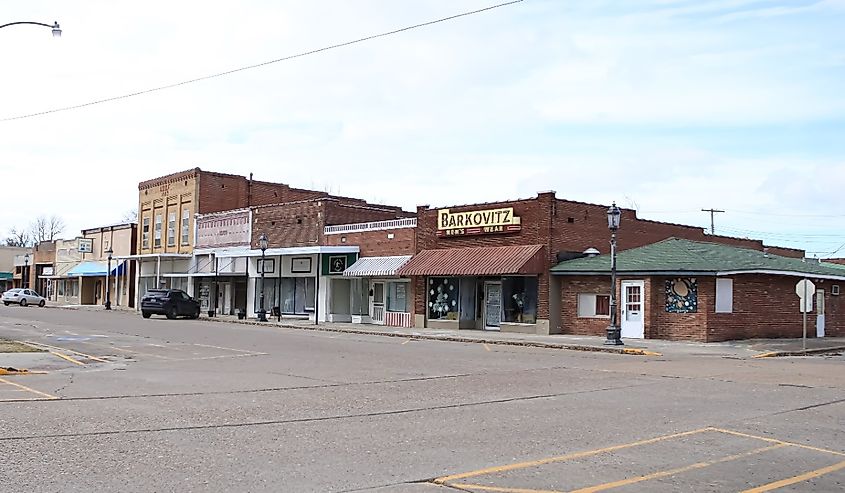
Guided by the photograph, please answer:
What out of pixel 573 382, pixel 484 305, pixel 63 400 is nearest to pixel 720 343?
pixel 484 305

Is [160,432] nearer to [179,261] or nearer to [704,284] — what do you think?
[704,284]

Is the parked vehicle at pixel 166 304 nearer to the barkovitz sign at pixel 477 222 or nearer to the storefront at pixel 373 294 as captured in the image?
the storefront at pixel 373 294

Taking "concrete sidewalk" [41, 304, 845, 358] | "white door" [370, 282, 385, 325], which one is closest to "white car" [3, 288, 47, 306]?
"white door" [370, 282, 385, 325]

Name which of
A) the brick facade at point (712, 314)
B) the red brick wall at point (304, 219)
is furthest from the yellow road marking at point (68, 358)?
the red brick wall at point (304, 219)

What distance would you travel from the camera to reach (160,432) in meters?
9.99

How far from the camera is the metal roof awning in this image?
109 feet

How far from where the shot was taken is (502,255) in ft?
113

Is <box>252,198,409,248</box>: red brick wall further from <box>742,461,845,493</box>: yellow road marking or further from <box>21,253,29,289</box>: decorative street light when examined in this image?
<box>21,253,29,289</box>: decorative street light

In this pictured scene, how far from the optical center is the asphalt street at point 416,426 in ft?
25.5

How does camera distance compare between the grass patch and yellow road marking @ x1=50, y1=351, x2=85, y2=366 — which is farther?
the grass patch

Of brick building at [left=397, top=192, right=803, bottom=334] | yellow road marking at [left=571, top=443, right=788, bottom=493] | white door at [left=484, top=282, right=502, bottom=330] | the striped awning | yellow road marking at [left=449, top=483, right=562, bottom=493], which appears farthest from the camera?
the striped awning

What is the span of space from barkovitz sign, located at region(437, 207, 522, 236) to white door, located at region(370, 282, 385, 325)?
5.28 metres

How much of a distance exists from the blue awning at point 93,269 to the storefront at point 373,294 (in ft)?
92.4

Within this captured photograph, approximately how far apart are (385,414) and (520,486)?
451 cm
